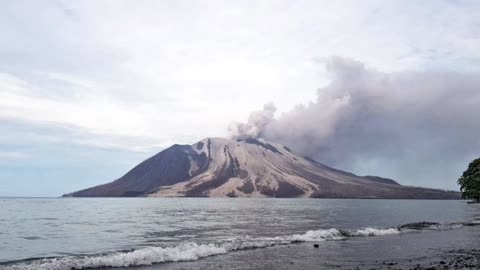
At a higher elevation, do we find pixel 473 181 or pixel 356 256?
pixel 473 181

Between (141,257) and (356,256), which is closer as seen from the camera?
(141,257)

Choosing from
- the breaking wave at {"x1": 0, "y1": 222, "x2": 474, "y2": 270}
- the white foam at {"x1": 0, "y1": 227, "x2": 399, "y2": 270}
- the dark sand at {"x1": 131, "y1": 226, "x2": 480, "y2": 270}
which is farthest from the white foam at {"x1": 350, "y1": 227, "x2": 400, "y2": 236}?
the white foam at {"x1": 0, "y1": 227, "x2": 399, "y2": 270}

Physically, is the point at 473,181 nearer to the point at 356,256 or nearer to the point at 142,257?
the point at 356,256

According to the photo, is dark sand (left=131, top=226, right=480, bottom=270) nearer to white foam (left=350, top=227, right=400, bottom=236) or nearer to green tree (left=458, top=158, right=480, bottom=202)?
white foam (left=350, top=227, right=400, bottom=236)

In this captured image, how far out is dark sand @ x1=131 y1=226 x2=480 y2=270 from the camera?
29406 millimetres

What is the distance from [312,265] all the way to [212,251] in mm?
9489

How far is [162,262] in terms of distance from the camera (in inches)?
1255

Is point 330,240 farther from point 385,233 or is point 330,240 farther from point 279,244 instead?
point 385,233

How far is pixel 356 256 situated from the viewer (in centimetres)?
3394

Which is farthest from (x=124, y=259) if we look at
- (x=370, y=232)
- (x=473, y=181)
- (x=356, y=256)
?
(x=473, y=181)

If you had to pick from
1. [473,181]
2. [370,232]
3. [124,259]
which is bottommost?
[124,259]

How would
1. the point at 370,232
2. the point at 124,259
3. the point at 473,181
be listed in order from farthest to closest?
the point at 473,181, the point at 370,232, the point at 124,259

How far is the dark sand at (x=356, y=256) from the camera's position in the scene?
96.5 ft

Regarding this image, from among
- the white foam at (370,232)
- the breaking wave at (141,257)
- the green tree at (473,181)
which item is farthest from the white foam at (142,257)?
the green tree at (473,181)
